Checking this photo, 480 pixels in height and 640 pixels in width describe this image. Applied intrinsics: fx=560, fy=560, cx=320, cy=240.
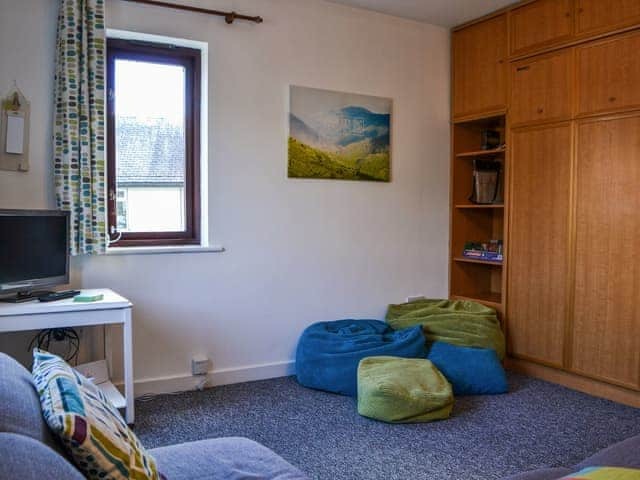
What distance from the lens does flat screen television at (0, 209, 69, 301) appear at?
2.67 m

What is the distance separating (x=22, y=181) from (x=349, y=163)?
208 cm

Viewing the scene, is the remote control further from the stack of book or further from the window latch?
the stack of book

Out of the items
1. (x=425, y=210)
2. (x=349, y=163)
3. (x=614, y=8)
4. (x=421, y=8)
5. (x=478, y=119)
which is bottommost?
(x=425, y=210)

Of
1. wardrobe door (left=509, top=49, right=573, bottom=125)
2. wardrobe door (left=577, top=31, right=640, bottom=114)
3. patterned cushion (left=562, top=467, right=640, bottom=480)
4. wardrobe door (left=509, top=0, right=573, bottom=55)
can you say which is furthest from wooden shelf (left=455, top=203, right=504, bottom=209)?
Answer: patterned cushion (left=562, top=467, right=640, bottom=480)

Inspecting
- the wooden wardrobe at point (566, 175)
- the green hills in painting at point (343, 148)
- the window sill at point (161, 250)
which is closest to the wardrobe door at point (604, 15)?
the wooden wardrobe at point (566, 175)

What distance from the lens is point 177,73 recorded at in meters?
3.57

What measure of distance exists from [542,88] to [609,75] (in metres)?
0.46

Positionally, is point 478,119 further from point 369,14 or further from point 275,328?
point 275,328

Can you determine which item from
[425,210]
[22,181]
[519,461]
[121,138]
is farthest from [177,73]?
[519,461]

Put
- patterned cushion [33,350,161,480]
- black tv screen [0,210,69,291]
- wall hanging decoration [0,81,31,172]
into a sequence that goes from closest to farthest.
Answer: patterned cushion [33,350,161,480]
black tv screen [0,210,69,291]
wall hanging decoration [0,81,31,172]

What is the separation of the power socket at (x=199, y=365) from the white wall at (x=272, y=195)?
6cm

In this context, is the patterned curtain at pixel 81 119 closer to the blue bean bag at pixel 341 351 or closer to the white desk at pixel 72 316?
the white desk at pixel 72 316

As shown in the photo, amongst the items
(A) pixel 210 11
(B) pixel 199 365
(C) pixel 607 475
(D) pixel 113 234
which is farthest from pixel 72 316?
(C) pixel 607 475

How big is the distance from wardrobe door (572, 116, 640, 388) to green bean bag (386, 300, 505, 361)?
1.67 feet
